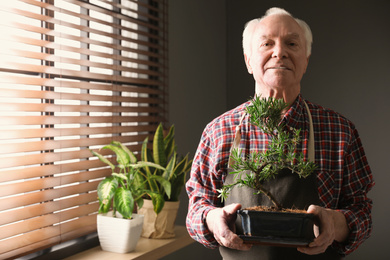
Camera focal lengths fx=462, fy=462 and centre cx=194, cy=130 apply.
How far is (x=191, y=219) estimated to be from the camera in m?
1.57

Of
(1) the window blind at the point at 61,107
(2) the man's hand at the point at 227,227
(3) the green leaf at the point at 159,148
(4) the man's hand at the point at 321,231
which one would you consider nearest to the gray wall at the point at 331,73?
(1) the window blind at the point at 61,107

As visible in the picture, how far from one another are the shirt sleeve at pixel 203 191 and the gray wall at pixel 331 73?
5.61 feet

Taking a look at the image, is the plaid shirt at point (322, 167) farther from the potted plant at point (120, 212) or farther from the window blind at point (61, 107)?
the window blind at point (61, 107)

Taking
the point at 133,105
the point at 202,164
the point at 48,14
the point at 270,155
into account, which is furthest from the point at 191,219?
the point at 133,105

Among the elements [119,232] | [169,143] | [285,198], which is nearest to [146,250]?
[119,232]

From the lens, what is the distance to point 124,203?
231cm

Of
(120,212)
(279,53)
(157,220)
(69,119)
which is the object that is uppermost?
(279,53)

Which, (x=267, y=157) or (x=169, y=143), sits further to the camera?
(x=169, y=143)

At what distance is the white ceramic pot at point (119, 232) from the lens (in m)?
2.33

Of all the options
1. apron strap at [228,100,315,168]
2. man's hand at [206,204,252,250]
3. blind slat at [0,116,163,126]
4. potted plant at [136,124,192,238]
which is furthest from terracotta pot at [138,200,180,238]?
man's hand at [206,204,252,250]

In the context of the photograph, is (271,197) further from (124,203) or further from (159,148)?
(159,148)

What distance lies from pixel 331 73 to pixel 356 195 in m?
2.47

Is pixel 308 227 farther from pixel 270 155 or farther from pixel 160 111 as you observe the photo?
pixel 160 111

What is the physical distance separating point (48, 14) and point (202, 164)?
4.02 ft
